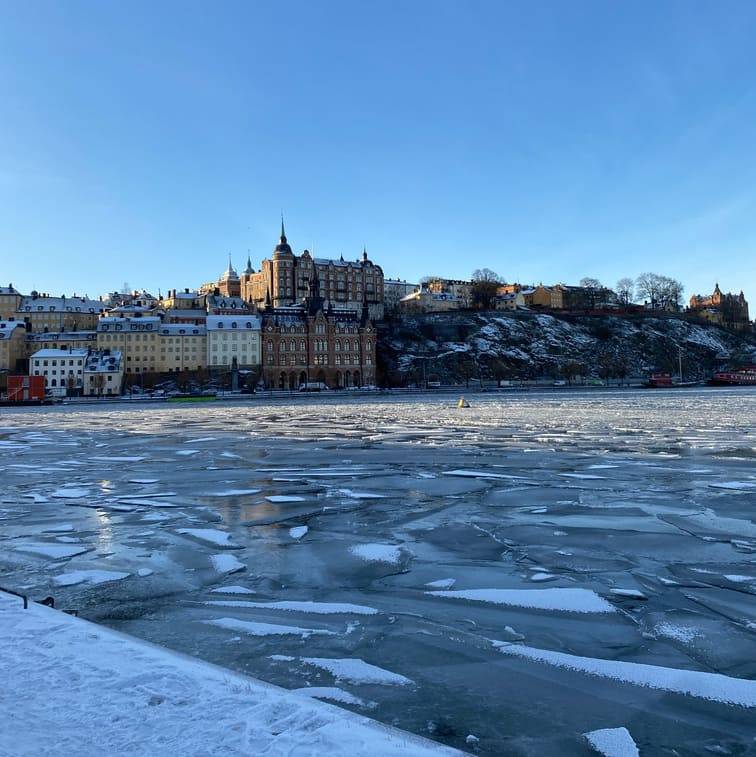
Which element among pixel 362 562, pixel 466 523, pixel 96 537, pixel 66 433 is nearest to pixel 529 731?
pixel 362 562

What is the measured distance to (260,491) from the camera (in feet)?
43.1

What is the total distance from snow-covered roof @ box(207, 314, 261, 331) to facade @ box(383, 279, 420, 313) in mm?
63160

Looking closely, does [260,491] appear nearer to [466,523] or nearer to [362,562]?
[466,523]

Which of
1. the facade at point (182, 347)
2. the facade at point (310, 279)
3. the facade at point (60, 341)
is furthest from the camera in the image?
the facade at point (310, 279)

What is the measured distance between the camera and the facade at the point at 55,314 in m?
126

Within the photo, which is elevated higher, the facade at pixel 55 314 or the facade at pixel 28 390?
the facade at pixel 55 314

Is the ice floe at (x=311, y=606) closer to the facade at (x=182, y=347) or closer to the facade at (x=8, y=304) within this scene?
the facade at (x=182, y=347)

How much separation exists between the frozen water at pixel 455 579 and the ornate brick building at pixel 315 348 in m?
94.1

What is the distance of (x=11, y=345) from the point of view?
354ft

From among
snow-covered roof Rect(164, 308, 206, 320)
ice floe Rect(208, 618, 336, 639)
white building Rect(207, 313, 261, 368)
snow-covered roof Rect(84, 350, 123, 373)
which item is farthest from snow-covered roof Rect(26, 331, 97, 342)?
ice floe Rect(208, 618, 336, 639)

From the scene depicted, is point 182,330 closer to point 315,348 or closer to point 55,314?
point 315,348

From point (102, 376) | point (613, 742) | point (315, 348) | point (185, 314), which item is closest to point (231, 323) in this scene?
point (315, 348)

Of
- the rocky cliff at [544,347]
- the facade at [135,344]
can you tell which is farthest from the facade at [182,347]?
the rocky cliff at [544,347]

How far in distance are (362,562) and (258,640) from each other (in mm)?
2513
